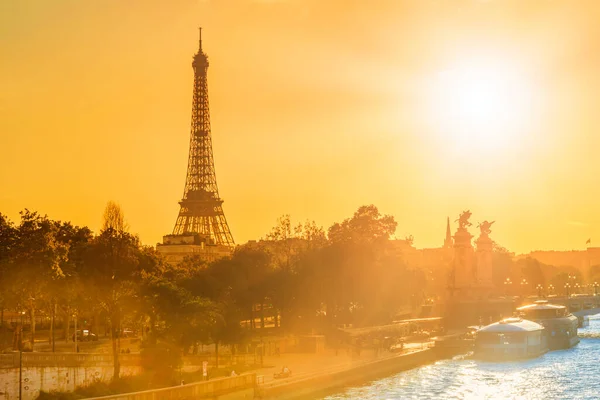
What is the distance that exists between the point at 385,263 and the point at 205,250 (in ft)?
180

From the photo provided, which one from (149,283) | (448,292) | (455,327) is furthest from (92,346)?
(448,292)

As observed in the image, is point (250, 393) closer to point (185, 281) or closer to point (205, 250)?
point (185, 281)

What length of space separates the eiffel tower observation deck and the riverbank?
8451 cm

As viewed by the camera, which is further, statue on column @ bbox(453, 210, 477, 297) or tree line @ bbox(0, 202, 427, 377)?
statue on column @ bbox(453, 210, 477, 297)

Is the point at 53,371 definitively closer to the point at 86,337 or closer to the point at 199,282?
the point at 86,337

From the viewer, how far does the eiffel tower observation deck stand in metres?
180

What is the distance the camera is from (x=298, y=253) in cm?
11888

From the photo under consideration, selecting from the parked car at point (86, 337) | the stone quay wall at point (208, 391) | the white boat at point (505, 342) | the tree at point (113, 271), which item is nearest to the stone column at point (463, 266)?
the white boat at point (505, 342)

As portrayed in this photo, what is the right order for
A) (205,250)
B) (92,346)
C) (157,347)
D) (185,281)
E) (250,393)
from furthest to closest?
(205,250) < (185,281) < (92,346) < (157,347) < (250,393)

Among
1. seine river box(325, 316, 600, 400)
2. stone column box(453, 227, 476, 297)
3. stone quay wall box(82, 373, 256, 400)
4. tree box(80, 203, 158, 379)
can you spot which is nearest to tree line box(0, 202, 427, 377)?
tree box(80, 203, 158, 379)

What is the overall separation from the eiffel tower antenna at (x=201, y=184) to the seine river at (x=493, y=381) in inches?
3358

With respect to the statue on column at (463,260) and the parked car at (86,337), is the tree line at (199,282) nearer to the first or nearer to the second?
the parked car at (86,337)

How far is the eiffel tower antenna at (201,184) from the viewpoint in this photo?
180 metres

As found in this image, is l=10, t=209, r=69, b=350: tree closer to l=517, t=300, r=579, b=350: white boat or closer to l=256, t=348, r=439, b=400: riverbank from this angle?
l=256, t=348, r=439, b=400: riverbank
